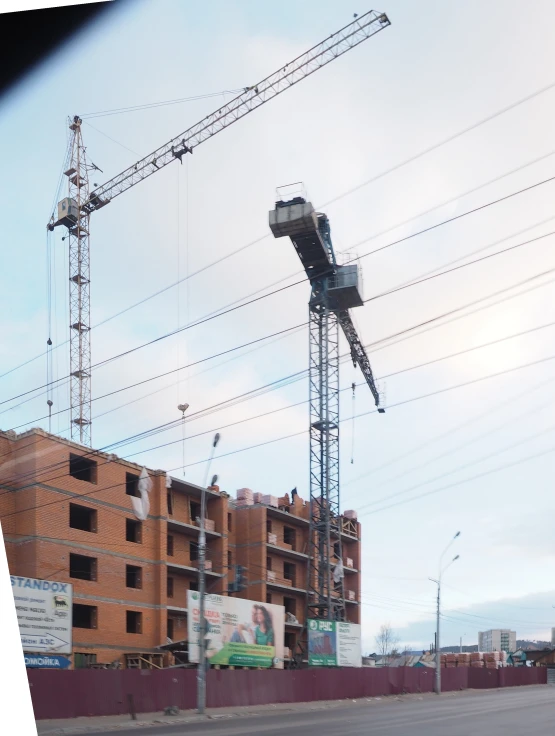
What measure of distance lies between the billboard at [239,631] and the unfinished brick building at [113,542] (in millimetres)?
6005

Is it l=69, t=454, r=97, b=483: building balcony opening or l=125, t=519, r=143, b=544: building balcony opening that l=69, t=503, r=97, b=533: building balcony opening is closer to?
l=69, t=454, r=97, b=483: building balcony opening

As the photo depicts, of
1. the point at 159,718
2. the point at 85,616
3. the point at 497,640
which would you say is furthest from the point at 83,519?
the point at 497,640

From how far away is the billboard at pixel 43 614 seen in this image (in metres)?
34.1

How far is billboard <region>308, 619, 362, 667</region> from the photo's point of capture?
174 feet

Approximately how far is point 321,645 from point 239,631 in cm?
901

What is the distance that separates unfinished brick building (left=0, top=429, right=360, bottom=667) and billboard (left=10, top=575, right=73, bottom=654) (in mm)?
8946

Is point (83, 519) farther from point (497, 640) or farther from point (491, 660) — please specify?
point (497, 640)

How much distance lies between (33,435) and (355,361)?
125 feet

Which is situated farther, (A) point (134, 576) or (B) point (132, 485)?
(B) point (132, 485)

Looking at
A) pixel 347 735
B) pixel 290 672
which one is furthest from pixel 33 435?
pixel 347 735

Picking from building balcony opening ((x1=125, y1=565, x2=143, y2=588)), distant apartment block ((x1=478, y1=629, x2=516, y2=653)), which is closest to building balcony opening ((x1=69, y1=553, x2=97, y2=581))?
building balcony opening ((x1=125, y1=565, x2=143, y2=588))

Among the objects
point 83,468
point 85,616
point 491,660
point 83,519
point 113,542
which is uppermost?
point 83,468

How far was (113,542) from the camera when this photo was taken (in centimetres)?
4969

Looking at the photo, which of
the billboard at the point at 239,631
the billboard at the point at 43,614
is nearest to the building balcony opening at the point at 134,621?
the billboard at the point at 239,631
